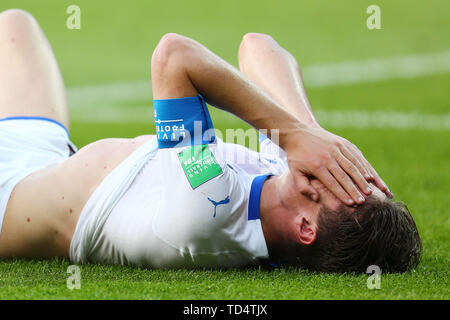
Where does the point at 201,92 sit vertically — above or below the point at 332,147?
above

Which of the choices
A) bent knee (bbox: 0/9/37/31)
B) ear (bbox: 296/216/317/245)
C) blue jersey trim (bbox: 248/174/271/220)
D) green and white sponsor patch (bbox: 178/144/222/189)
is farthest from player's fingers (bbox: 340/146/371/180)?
bent knee (bbox: 0/9/37/31)

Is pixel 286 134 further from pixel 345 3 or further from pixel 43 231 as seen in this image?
pixel 345 3

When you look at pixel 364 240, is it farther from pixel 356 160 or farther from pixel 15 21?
pixel 15 21

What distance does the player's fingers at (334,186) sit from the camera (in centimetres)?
340

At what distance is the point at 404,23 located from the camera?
15.4 m

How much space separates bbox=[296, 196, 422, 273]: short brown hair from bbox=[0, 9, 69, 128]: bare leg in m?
1.96

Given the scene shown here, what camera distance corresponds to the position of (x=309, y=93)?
10719 mm

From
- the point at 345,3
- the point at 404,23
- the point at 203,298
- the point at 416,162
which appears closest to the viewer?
the point at 203,298

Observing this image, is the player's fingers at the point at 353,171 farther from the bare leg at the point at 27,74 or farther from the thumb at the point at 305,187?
the bare leg at the point at 27,74

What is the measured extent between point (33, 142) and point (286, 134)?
163cm

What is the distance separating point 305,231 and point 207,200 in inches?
18.7

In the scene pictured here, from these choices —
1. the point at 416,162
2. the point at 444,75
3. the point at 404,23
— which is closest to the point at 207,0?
the point at 404,23

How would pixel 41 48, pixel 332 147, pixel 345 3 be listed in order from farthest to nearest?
pixel 345 3, pixel 41 48, pixel 332 147

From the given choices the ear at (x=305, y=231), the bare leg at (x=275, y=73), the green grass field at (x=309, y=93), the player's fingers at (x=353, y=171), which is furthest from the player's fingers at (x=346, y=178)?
the bare leg at (x=275, y=73)
